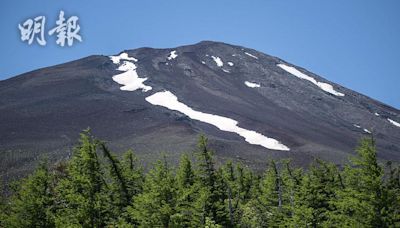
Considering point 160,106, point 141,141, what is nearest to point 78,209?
point 141,141

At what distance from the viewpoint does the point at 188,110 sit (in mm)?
93500

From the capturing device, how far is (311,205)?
23984mm

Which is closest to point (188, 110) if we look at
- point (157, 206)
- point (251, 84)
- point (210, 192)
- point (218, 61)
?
point (251, 84)

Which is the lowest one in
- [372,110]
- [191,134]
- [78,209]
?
[78,209]

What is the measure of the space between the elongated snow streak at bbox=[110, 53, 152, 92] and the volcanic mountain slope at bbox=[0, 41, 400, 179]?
27cm

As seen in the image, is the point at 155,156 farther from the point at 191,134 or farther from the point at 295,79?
the point at 295,79

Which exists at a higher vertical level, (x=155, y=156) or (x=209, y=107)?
(x=209, y=107)

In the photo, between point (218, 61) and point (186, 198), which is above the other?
point (218, 61)

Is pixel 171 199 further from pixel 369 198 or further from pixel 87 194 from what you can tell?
pixel 369 198

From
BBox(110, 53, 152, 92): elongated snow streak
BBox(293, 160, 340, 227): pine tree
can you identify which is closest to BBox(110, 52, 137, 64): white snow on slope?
BBox(110, 53, 152, 92): elongated snow streak

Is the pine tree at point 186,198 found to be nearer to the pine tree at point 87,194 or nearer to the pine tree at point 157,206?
the pine tree at point 157,206

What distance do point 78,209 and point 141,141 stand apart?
47.3m

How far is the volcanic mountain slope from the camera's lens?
65.9 metres

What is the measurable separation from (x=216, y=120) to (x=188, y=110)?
26.4 ft
